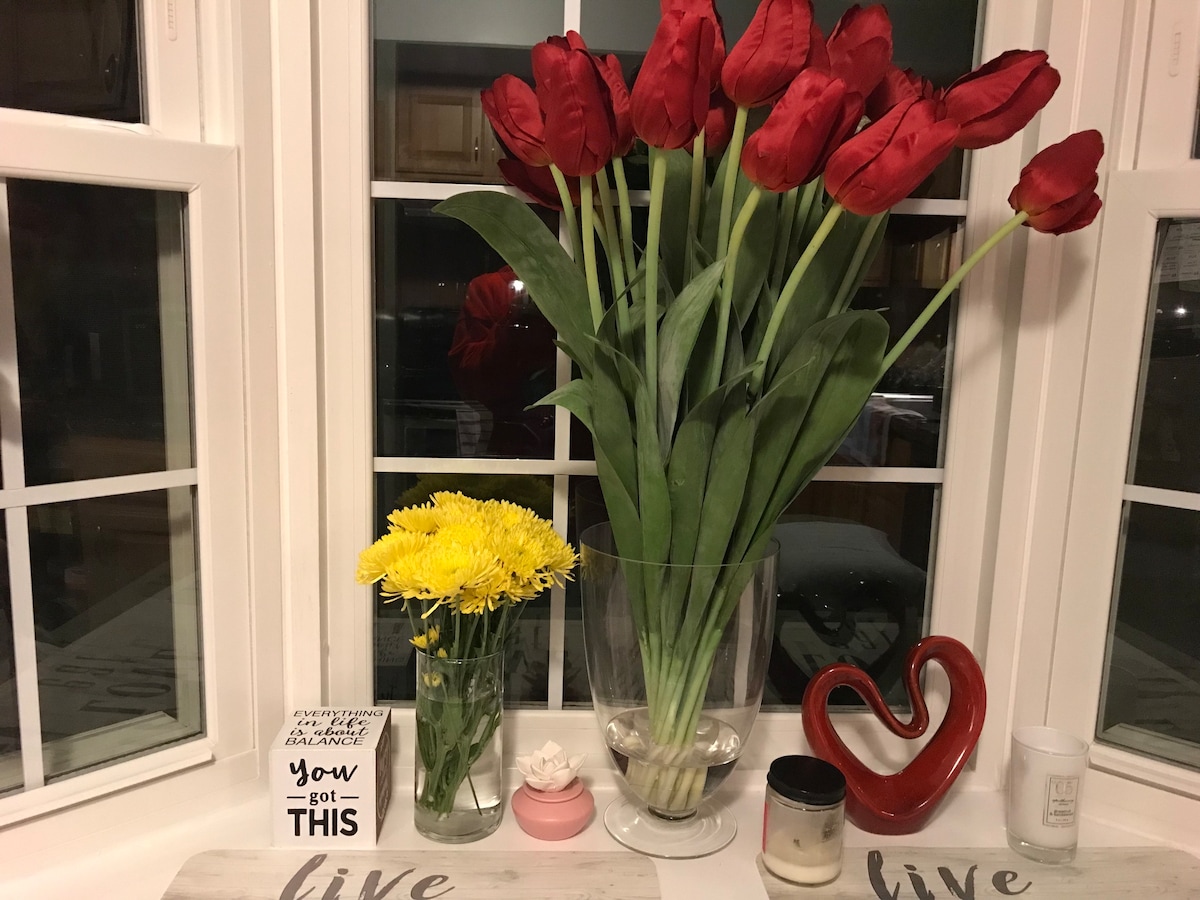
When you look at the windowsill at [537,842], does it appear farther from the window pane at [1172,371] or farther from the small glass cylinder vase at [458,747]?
the window pane at [1172,371]

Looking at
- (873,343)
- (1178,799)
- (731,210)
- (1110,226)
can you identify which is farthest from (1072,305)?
(1178,799)

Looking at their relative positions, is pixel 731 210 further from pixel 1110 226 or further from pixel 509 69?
pixel 1110 226

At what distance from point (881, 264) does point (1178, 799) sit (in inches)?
29.5

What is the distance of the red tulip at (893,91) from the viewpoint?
907mm

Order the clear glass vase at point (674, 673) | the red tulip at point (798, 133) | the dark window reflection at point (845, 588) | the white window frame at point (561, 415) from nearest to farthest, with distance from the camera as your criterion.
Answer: the red tulip at point (798, 133) → the clear glass vase at point (674, 673) → the white window frame at point (561, 415) → the dark window reflection at point (845, 588)

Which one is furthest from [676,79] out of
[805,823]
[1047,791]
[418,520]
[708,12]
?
[1047,791]

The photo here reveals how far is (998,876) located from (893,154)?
31.2 inches

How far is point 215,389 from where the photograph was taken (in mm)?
Answer: 1001

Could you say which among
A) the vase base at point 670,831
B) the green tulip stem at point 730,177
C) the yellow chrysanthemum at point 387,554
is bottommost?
the vase base at point 670,831

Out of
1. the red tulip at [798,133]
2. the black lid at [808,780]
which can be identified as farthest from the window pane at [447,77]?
the black lid at [808,780]

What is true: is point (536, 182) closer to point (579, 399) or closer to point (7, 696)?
point (579, 399)

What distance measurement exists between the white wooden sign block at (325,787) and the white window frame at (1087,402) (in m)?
0.79

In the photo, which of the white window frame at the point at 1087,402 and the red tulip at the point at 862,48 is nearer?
the red tulip at the point at 862,48

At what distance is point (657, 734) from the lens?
0.96m
